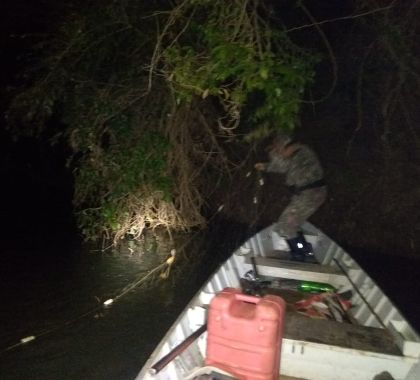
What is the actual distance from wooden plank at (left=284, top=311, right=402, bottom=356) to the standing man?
247 cm

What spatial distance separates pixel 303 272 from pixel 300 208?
1149mm

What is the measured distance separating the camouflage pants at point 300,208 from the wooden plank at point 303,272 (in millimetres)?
850

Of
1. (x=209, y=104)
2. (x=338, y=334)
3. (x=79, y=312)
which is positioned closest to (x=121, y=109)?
(x=209, y=104)

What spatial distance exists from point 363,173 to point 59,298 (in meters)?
6.73

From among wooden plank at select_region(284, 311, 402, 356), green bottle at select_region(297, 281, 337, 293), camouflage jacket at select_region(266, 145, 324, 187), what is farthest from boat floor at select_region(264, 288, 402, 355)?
camouflage jacket at select_region(266, 145, 324, 187)

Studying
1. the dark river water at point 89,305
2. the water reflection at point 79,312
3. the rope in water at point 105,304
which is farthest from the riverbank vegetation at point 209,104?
the rope in water at point 105,304

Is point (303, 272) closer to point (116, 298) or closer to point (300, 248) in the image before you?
point (300, 248)

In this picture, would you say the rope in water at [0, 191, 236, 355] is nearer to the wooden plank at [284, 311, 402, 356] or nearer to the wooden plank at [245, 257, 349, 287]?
the wooden plank at [245, 257, 349, 287]

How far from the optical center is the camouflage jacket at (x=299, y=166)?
20.2ft

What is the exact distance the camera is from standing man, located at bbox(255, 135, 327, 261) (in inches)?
242

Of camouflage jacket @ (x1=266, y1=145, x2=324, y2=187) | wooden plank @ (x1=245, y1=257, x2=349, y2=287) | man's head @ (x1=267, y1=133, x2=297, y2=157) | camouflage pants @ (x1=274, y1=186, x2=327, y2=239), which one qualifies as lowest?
wooden plank @ (x1=245, y1=257, x2=349, y2=287)

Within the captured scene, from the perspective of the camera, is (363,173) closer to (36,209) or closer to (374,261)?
(374,261)

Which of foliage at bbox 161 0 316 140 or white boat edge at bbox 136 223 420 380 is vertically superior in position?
foliage at bbox 161 0 316 140

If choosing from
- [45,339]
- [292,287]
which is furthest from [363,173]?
[45,339]
